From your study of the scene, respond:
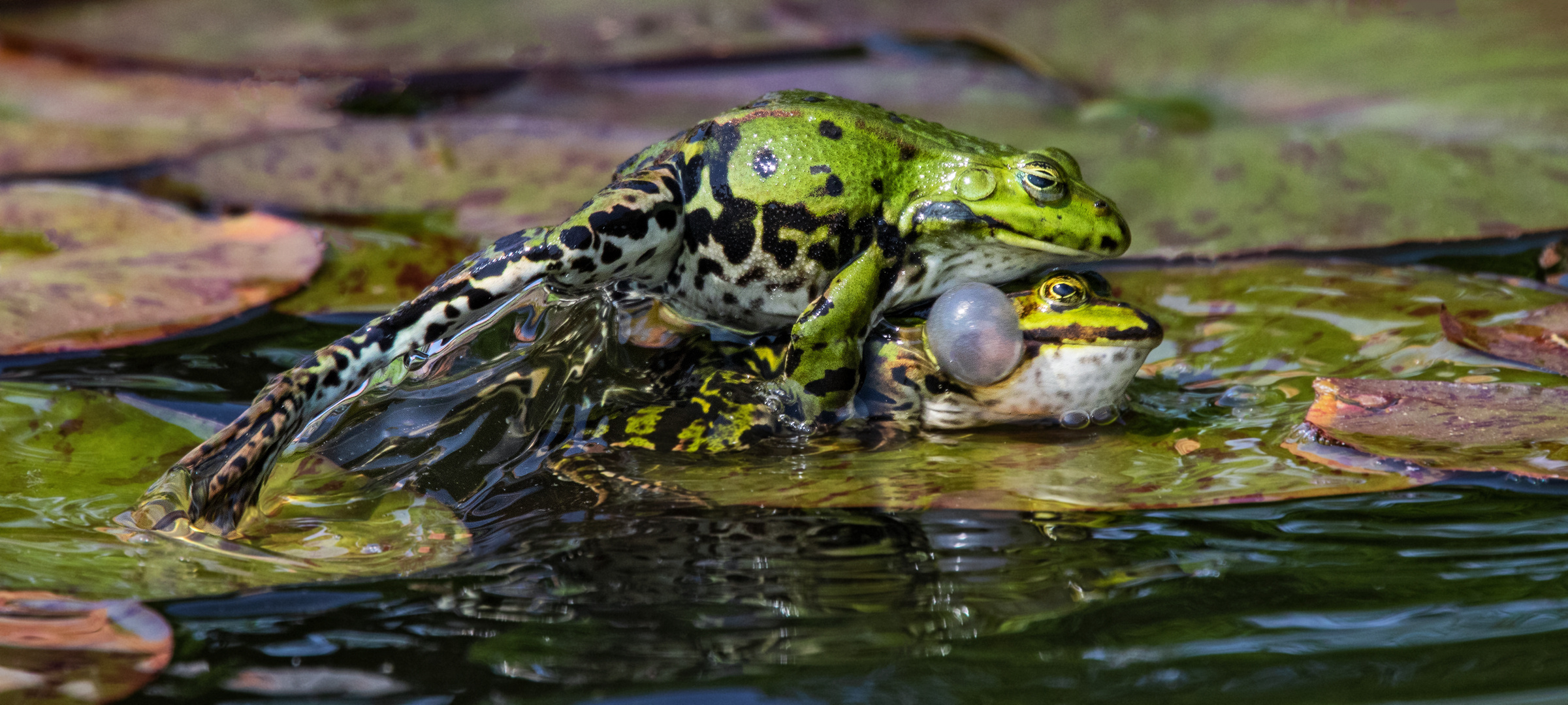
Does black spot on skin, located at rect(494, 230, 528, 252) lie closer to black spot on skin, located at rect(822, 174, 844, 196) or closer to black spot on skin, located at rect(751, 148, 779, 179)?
black spot on skin, located at rect(751, 148, 779, 179)

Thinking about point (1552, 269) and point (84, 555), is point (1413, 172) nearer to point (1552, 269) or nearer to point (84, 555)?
point (1552, 269)

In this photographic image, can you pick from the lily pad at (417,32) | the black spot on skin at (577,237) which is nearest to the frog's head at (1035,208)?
the black spot on skin at (577,237)

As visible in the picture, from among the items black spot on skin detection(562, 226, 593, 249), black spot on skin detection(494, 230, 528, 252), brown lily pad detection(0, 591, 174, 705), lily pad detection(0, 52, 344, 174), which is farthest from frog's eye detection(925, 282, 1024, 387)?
lily pad detection(0, 52, 344, 174)

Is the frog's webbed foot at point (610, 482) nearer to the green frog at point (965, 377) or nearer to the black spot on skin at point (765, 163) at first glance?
the green frog at point (965, 377)

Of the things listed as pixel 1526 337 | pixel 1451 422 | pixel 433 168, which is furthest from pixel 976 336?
pixel 433 168

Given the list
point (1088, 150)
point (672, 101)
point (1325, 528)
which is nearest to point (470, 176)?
point (672, 101)

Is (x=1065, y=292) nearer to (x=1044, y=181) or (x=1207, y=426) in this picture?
(x=1044, y=181)
